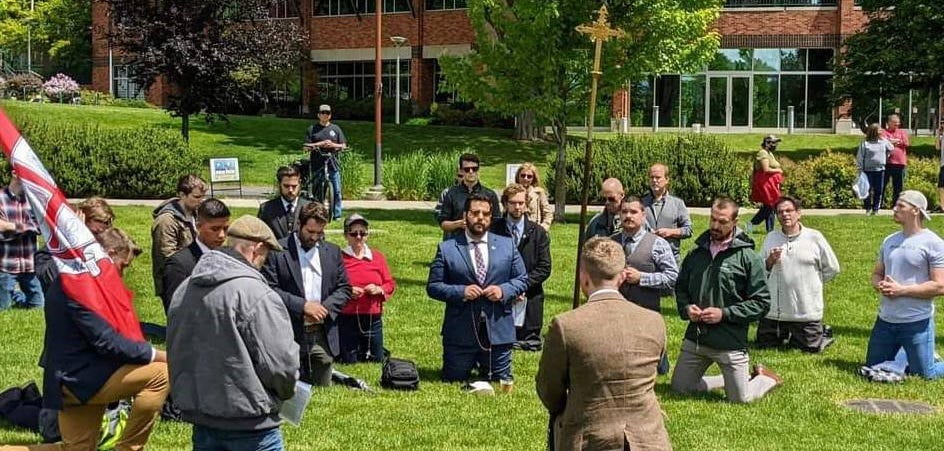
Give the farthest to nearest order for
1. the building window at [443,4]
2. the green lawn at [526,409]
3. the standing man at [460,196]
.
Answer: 1. the building window at [443,4]
2. the standing man at [460,196]
3. the green lawn at [526,409]

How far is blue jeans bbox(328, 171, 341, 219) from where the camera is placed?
67.9ft

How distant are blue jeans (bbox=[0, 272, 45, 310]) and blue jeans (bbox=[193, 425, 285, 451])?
8.62 m

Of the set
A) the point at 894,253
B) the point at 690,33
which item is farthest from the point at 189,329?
the point at 690,33

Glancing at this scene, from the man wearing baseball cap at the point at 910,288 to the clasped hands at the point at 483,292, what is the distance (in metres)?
3.49

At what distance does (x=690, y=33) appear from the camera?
2400cm

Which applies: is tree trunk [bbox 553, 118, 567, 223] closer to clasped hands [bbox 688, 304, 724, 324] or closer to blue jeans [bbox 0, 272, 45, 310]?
blue jeans [bbox 0, 272, 45, 310]

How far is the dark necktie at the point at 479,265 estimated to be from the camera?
973 centimetres

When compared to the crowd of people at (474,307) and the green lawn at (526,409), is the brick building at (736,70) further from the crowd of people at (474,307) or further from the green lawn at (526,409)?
the crowd of people at (474,307)

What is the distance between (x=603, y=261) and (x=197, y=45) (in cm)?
2629

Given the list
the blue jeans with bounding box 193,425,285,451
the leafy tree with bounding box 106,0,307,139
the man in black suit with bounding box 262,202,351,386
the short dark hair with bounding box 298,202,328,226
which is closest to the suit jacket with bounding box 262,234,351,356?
the man in black suit with bounding box 262,202,351,386

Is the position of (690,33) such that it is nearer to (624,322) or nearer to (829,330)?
(829,330)

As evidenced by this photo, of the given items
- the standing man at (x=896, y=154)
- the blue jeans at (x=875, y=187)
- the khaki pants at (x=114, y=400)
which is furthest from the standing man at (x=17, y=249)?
the standing man at (x=896, y=154)

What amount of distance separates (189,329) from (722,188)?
70.2ft

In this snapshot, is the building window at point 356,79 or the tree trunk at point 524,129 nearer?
the tree trunk at point 524,129
